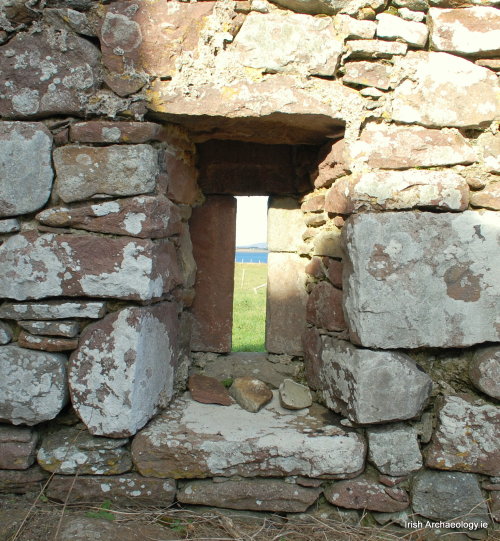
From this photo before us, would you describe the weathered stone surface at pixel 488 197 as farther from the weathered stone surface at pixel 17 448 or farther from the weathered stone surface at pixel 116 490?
the weathered stone surface at pixel 17 448

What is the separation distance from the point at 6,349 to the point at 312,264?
1480mm

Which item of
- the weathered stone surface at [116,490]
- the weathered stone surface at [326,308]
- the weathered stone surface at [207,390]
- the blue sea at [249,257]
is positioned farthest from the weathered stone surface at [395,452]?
the blue sea at [249,257]

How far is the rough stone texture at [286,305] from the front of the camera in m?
2.73

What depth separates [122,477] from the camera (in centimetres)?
209

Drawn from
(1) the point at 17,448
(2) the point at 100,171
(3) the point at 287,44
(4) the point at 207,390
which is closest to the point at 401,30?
(3) the point at 287,44

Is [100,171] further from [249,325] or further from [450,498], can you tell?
[249,325]

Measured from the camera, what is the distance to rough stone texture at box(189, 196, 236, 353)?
110 inches

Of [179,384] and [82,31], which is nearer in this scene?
[82,31]

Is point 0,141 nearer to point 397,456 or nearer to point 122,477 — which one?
point 122,477

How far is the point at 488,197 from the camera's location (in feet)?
6.75

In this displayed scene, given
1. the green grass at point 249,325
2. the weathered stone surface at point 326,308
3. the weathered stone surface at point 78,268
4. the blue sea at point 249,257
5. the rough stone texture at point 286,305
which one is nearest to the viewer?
the weathered stone surface at point 78,268

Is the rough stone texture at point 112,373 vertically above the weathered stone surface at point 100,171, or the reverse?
the weathered stone surface at point 100,171

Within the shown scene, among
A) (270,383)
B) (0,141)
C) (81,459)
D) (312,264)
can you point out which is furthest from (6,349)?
(312,264)

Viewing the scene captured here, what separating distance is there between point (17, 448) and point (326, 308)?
1473 millimetres
